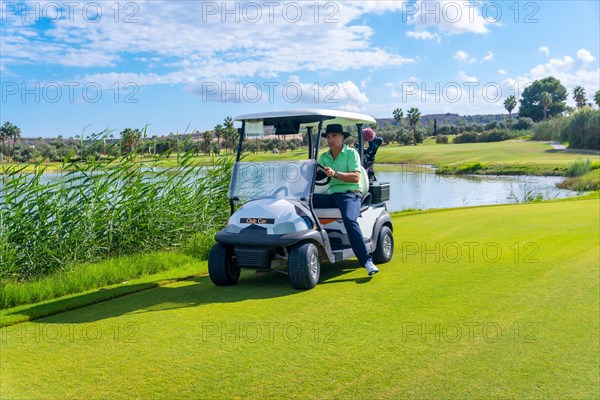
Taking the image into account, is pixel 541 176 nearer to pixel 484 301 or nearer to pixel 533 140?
pixel 533 140

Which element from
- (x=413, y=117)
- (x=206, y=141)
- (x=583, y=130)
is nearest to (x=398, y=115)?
(x=413, y=117)

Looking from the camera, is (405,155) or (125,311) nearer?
(125,311)

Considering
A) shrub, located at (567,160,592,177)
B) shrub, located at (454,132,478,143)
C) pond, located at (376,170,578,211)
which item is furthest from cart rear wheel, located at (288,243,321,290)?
shrub, located at (454,132,478,143)

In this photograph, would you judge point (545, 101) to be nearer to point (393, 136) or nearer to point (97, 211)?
point (393, 136)

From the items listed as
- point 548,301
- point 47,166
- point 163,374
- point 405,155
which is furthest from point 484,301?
point 405,155

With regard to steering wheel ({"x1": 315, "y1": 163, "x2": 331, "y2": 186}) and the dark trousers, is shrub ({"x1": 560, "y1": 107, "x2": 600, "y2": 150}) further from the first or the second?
the dark trousers

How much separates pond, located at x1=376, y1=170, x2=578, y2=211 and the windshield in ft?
61.1

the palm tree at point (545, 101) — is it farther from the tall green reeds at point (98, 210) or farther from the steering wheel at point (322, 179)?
the steering wheel at point (322, 179)

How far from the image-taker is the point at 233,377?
4.14 metres

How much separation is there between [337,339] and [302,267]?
71.9 inches

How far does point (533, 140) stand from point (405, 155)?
806 inches

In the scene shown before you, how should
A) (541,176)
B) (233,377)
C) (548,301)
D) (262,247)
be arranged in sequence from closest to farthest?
(233,377)
(548,301)
(262,247)
(541,176)

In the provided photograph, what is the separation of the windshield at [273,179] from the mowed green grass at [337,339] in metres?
1.07

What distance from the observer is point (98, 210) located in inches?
366
